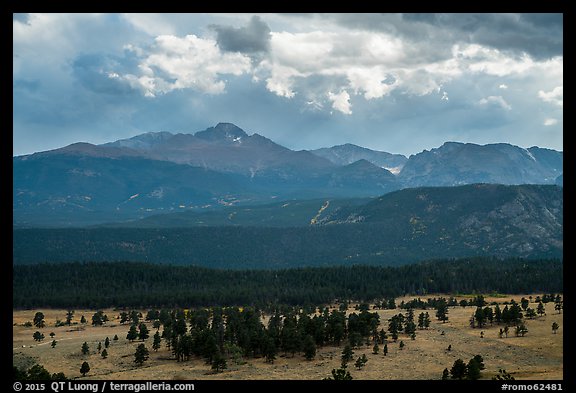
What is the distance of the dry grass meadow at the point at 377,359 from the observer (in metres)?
79.2

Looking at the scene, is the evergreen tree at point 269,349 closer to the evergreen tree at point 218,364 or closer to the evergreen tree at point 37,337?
the evergreen tree at point 218,364

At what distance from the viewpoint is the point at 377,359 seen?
90500 millimetres

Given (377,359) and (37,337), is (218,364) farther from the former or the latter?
(37,337)

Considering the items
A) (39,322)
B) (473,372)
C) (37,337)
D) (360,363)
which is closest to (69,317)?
(39,322)

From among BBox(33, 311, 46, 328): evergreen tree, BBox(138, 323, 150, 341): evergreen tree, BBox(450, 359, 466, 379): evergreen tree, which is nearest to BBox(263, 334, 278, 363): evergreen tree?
BBox(450, 359, 466, 379): evergreen tree

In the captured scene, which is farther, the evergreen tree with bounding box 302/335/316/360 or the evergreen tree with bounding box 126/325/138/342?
the evergreen tree with bounding box 126/325/138/342

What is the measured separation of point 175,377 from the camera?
79.1 m

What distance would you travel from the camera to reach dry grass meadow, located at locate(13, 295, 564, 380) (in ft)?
260

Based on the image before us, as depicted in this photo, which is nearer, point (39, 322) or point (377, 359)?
point (377, 359)

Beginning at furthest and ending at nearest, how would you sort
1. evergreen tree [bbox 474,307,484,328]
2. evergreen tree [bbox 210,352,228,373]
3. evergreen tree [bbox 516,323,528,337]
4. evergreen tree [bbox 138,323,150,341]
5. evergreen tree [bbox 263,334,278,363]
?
evergreen tree [bbox 138,323,150,341]
evergreen tree [bbox 474,307,484,328]
evergreen tree [bbox 516,323,528,337]
evergreen tree [bbox 263,334,278,363]
evergreen tree [bbox 210,352,228,373]

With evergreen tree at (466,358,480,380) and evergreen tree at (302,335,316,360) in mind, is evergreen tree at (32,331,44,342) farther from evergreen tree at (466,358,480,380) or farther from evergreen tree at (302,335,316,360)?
evergreen tree at (466,358,480,380)

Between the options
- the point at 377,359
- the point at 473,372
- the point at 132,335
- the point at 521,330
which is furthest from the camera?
the point at 132,335
